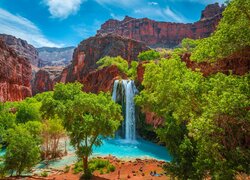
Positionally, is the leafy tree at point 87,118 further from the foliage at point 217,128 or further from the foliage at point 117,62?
the foliage at point 117,62

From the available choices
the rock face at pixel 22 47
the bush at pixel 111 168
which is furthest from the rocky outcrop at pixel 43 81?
the bush at pixel 111 168

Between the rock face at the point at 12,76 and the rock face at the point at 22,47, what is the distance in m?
81.1

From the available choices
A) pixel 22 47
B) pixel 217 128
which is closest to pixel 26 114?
pixel 217 128

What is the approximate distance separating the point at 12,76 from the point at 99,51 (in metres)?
32.2

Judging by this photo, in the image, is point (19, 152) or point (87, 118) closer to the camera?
point (87, 118)

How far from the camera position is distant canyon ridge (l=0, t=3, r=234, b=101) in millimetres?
61500

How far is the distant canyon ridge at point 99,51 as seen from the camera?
2421 inches

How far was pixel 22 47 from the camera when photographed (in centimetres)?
16675

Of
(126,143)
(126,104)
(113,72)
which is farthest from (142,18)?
(126,143)

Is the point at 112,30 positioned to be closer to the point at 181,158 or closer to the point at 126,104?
the point at 126,104

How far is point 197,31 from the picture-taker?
127 metres

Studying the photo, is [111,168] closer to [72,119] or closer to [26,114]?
[72,119]

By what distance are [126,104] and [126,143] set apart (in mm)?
9043

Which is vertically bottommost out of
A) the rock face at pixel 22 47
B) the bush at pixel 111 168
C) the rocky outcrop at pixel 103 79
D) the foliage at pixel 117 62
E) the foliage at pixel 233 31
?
the bush at pixel 111 168
